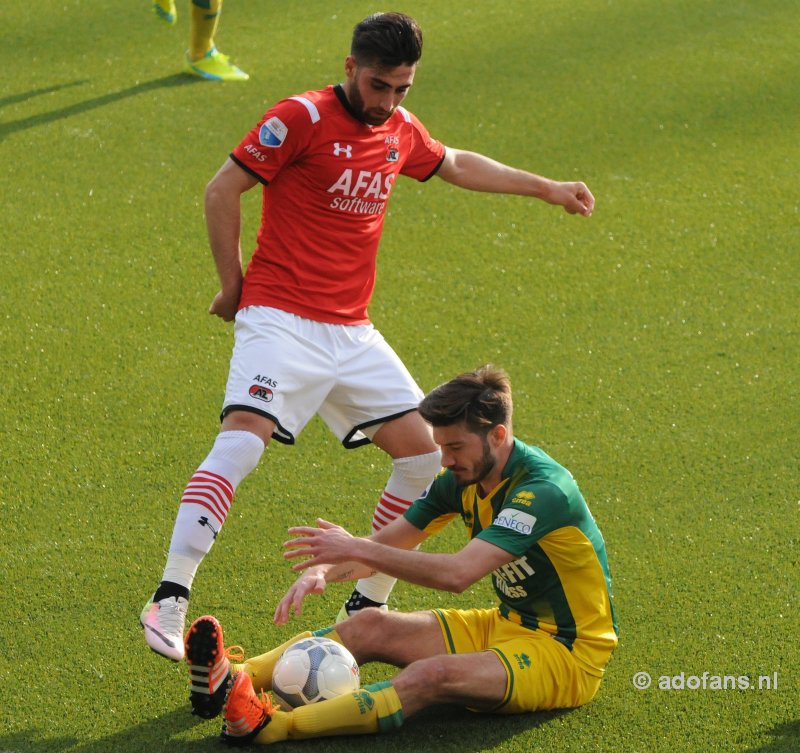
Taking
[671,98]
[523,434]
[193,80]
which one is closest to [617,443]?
[523,434]

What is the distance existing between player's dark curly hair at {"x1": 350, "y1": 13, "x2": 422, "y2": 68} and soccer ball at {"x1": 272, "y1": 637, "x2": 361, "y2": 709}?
1797mm

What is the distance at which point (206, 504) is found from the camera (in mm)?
3643

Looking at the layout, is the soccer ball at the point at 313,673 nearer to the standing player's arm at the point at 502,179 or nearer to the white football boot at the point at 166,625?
the white football boot at the point at 166,625

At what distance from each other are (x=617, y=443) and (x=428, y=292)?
1.53m

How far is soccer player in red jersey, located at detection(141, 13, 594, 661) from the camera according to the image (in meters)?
3.86

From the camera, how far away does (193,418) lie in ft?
17.4

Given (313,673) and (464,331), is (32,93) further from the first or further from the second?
(313,673)

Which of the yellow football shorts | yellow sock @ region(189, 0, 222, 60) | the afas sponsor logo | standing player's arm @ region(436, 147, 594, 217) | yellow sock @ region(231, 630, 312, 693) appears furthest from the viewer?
yellow sock @ region(189, 0, 222, 60)

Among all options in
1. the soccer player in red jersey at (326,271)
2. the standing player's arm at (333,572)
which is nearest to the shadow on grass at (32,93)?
the soccer player in red jersey at (326,271)

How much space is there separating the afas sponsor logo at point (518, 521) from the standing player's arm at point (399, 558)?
72mm

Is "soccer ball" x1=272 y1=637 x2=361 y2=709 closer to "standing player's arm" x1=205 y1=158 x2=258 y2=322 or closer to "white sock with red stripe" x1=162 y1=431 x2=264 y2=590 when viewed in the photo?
"white sock with red stripe" x1=162 y1=431 x2=264 y2=590

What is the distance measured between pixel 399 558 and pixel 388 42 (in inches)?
62.7

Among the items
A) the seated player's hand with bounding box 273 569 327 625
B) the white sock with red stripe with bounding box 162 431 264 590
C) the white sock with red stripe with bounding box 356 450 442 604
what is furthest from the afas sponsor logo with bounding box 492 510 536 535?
the white sock with red stripe with bounding box 162 431 264 590

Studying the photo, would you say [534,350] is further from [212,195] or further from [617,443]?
[212,195]
